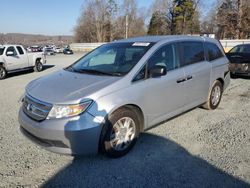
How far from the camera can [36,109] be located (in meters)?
3.32

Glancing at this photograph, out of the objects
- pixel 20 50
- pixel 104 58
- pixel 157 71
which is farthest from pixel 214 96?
pixel 20 50

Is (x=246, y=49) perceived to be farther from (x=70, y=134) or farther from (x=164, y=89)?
(x=70, y=134)

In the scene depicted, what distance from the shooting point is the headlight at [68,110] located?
3.09m

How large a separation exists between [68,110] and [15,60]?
10.7 m

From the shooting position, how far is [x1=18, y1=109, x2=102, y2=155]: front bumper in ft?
10.0

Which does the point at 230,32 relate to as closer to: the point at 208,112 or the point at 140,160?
the point at 208,112

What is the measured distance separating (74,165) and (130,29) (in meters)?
62.7

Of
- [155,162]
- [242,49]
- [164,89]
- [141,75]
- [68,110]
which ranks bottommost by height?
[155,162]

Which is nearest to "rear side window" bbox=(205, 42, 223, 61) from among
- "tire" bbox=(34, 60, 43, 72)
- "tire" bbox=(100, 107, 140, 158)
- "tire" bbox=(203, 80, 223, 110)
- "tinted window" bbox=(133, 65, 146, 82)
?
"tire" bbox=(203, 80, 223, 110)

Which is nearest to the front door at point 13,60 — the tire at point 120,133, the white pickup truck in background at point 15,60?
the white pickup truck in background at point 15,60

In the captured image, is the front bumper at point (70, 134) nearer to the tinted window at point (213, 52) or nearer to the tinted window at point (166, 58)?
the tinted window at point (166, 58)

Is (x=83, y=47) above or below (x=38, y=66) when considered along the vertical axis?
above

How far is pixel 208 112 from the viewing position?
562 cm

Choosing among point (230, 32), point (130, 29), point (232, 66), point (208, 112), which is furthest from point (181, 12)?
point (208, 112)
